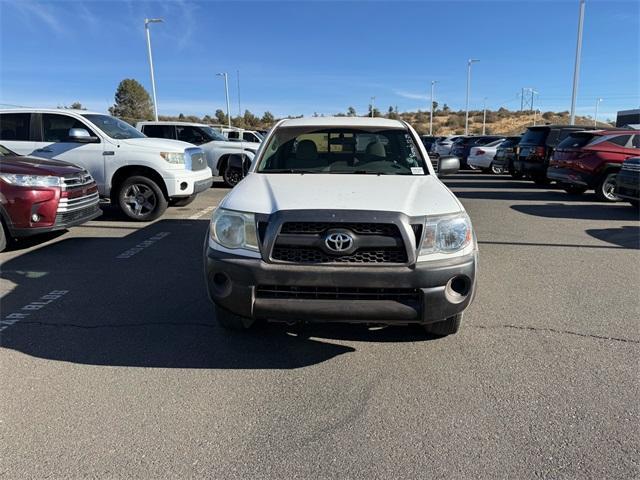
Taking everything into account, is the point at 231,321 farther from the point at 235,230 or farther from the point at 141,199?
the point at 141,199

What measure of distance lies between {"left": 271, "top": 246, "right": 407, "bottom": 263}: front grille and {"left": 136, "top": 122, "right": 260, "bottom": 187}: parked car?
1039 centimetres

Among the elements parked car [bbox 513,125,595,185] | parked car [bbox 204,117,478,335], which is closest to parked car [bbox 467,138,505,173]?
parked car [bbox 513,125,595,185]

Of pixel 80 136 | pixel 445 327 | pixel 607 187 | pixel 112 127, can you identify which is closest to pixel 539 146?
pixel 607 187

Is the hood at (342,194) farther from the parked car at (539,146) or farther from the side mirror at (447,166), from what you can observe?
the parked car at (539,146)

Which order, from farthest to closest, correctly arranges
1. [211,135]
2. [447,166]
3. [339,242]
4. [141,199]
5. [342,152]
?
[211,135] < [141,199] < [447,166] < [342,152] < [339,242]

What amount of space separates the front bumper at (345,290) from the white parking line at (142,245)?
12.1 feet

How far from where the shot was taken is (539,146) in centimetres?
1415

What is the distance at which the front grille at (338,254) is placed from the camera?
3059 millimetres

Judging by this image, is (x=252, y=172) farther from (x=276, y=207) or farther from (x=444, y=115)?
(x=444, y=115)

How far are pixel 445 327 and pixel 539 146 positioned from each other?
486 inches

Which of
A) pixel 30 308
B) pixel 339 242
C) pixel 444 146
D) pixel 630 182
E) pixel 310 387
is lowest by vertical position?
pixel 310 387

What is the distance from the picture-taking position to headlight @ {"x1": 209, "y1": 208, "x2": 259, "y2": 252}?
3.17m

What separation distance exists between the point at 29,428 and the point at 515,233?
717 centimetres

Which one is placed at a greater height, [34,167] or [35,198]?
[34,167]
